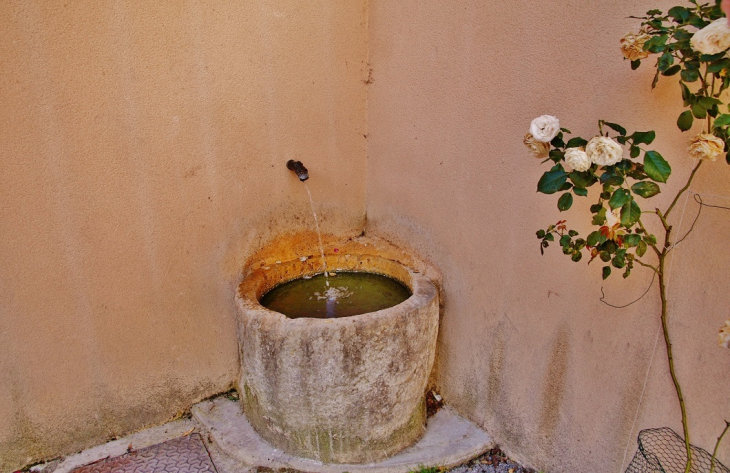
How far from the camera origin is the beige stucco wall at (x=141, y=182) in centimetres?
215

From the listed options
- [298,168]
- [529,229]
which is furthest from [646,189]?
[298,168]

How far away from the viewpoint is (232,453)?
251 cm

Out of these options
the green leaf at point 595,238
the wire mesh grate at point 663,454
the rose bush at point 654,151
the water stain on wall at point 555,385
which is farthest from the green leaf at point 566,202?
the wire mesh grate at point 663,454

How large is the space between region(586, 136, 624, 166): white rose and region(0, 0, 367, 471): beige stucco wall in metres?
1.77

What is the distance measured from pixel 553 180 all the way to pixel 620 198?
209 millimetres

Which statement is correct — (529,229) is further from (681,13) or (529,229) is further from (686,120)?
(681,13)

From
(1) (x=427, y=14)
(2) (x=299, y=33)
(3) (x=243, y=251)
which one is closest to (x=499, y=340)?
(3) (x=243, y=251)

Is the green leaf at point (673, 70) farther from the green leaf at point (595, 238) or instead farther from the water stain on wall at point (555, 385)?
the water stain on wall at point (555, 385)

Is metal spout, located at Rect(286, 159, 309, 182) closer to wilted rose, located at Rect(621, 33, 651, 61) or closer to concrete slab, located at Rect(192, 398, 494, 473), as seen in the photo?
concrete slab, located at Rect(192, 398, 494, 473)

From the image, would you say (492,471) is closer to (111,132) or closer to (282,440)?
(282,440)

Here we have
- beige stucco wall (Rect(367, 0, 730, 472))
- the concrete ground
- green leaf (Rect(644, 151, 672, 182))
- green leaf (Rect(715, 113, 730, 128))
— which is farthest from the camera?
the concrete ground

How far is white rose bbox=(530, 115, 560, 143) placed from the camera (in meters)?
1.63

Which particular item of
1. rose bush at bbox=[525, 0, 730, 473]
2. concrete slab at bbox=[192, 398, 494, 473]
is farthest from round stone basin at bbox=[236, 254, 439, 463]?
rose bush at bbox=[525, 0, 730, 473]

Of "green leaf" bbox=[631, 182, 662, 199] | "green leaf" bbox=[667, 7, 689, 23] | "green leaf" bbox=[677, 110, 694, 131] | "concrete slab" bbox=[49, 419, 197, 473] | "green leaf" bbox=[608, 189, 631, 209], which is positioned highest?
"green leaf" bbox=[667, 7, 689, 23]
